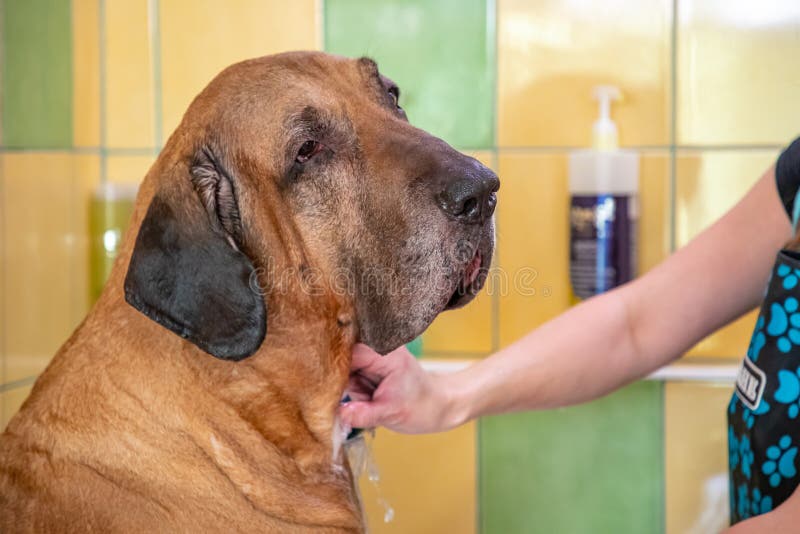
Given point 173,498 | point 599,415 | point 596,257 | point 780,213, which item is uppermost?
point 780,213

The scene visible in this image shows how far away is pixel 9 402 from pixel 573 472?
1.15 m

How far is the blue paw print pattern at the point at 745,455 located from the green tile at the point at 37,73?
1.33 m

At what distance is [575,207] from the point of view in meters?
1.76

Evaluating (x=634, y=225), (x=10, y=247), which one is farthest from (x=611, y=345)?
(x=10, y=247)

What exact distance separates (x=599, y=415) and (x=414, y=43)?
886mm

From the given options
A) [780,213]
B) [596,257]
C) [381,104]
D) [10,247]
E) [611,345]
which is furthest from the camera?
[596,257]

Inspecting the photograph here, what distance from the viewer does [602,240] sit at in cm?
175

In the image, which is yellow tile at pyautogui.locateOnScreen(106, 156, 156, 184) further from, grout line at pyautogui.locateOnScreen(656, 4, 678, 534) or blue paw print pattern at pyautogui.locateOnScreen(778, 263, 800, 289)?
blue paw print pattern at pyautogui.locateOnScreen(778, 263, 800, 289)

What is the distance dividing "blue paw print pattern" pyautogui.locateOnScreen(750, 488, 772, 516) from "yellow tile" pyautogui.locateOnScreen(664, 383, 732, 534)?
63 centimetres

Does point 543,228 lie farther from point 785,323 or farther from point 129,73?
point 129,73

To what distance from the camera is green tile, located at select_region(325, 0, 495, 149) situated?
1832 millimetres

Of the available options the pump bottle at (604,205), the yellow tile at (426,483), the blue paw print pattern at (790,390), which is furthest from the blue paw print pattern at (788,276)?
the yellow tile at (426,483)

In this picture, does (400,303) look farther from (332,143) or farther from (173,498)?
(173,498)

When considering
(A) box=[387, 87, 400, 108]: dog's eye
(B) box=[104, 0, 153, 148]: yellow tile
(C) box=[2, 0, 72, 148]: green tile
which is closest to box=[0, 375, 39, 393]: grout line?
(C) box=[2, 0, 72, 148]: green tile
